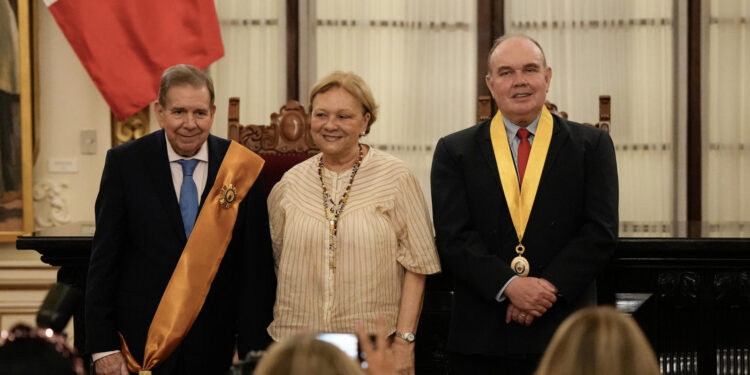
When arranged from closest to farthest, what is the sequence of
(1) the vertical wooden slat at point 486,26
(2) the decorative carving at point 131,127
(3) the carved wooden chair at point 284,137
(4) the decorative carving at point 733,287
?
1. (4) the decorative carving at point 733,287
2. (3) the carved wooden chair at point 284,137
3. (2) the decorative carving at point 131,127
4. (1) the vertical wooden slat at point 486,26

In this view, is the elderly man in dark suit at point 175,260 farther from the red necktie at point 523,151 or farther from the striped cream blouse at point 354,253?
A: the red necktie at point 523,151

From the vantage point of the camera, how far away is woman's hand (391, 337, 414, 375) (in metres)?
2.65

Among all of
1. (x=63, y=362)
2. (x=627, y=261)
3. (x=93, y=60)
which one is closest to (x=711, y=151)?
(x=627, y=261)

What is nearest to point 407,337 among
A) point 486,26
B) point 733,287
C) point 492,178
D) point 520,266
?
point 520,266

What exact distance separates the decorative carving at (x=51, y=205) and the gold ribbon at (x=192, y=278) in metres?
3.01

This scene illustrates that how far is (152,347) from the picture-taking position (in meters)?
2.68

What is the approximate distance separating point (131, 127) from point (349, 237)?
3198mm

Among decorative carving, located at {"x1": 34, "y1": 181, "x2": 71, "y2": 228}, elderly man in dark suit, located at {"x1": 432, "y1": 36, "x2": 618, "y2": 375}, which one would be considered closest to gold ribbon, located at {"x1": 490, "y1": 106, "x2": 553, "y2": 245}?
elderly man in dark suit, located at {"x1": 432, "y1": 36, "x2": 618, "y2": 375}

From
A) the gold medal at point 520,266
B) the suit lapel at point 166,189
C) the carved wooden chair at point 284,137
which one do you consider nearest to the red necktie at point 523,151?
the gold medal at point 520,266

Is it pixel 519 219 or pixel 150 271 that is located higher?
pixel 519 219

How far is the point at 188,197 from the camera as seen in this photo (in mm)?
2793

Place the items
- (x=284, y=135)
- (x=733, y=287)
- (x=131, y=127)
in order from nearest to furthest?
(x=733, y=287), (x=284, y=135), (x=131, y=127)

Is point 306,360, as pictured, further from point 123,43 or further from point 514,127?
point 123,43

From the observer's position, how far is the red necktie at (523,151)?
2.80 meters
